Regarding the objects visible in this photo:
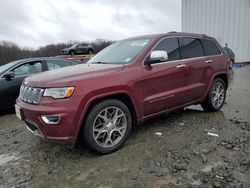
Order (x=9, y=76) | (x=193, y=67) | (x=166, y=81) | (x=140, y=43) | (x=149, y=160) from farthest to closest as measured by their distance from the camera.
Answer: (x=9, y=76)
(x=193, y=67)
(x=140, y=43)
(x=166, y=81)
(x=149, y=160)

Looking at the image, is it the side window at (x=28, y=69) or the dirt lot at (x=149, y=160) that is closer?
the dirt lot at (x=149, y=160)

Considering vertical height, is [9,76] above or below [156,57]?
below

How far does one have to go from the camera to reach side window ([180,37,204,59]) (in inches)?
206

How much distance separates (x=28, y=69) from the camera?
7.45 meters

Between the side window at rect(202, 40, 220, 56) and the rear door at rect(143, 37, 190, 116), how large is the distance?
3.08 ft

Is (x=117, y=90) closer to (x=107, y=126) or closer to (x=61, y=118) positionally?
(x=107, y=126)

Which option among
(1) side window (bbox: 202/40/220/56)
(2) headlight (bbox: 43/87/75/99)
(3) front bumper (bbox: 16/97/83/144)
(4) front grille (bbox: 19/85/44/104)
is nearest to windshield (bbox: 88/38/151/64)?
(2) headlight (bbox: 43/87/75/99)

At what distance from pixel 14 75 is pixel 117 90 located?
4227 millimetres

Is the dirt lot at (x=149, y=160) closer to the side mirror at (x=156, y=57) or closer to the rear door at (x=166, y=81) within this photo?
the rear door at (x=166, y=81)

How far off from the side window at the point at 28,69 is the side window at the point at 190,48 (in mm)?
4261

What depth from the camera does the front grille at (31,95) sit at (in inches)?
146

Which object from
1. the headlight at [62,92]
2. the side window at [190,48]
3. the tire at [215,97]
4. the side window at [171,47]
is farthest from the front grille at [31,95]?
the tire at [215,97]

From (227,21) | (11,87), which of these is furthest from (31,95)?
(227,21)

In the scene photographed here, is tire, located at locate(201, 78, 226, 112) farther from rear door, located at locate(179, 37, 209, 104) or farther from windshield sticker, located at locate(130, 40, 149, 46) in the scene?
windshield sticker, located at locate(130, 40, 149, 46)
